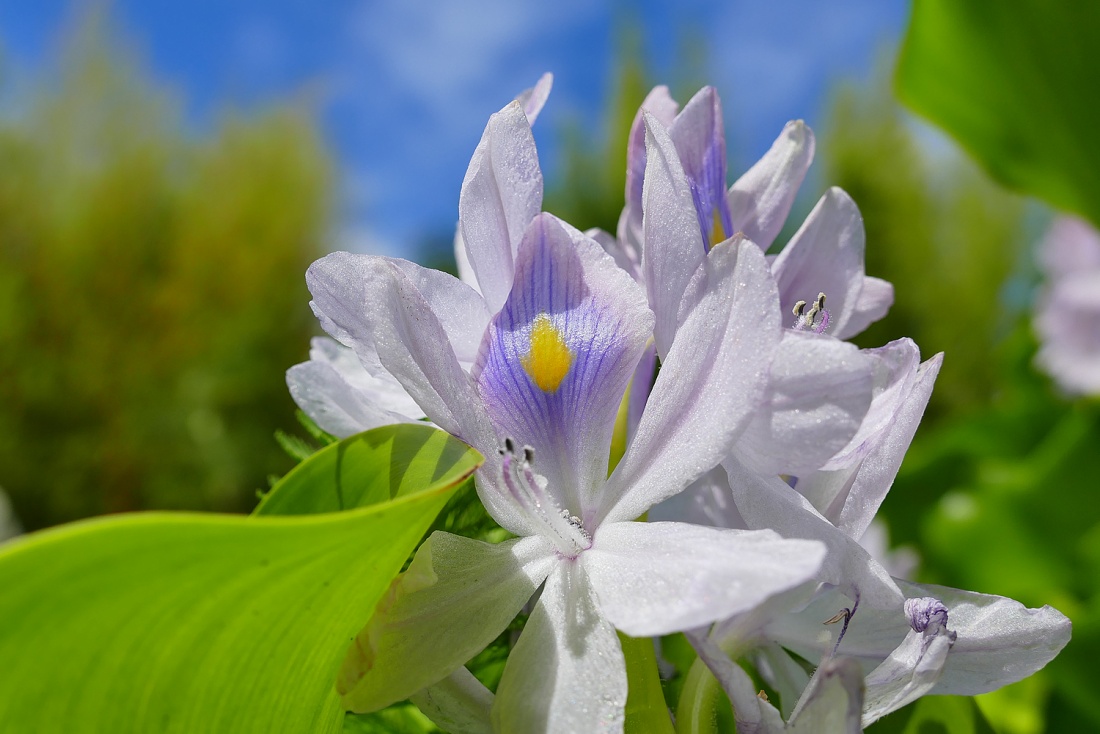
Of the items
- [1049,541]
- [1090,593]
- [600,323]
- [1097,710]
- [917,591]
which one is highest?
[600,323]

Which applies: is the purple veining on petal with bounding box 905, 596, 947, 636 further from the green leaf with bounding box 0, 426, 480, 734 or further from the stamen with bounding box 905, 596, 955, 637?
the green leaf with bounding box 0, 426, 480, 734

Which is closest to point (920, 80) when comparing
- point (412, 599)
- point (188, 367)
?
point (412, 599)

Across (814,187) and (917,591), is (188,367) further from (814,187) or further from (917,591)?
(917,591)

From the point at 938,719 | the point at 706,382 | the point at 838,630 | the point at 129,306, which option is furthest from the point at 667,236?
the point at 129,306

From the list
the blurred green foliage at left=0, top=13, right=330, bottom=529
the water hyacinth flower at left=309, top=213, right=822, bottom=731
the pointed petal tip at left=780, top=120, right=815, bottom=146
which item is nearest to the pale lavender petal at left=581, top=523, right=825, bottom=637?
the water hyacinth flower at left=309, top=213, right=822, bottom=731

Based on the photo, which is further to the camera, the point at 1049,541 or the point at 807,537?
the point at 1049,541

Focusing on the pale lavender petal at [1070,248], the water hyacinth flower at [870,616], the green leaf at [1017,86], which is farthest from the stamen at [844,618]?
the pale lavender petal at [1070,248]

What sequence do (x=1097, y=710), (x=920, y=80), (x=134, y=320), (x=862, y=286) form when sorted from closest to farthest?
(x=862, y=286) < (x=1097, y=710) < (x=920, y=80) < (x=134, y=320)

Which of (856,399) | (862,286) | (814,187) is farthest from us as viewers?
(814,187)
